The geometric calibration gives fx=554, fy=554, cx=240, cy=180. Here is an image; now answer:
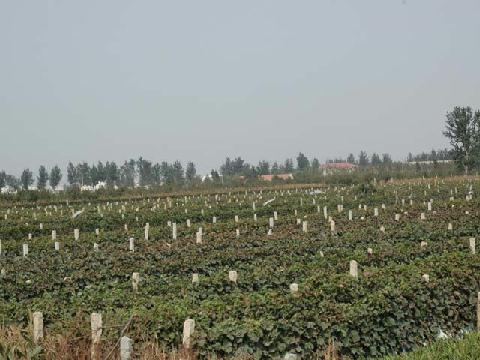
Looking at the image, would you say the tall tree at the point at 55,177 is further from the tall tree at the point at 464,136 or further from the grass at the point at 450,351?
the grass at the point at 450,351

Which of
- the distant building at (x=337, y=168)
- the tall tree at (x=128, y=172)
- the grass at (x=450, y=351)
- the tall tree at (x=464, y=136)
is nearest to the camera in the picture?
the grass at (x=450, y=351)

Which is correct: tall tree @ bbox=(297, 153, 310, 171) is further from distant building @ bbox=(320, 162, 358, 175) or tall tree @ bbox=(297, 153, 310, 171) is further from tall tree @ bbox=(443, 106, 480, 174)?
tall tree @ bbox=(443, 106, 480, 174)

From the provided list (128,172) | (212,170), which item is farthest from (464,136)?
(128,172)

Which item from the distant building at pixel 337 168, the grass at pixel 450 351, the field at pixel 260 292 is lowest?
the grass at pixel 450 351

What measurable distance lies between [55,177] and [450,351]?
431 feet

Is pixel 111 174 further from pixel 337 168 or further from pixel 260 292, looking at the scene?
pixel 260 292

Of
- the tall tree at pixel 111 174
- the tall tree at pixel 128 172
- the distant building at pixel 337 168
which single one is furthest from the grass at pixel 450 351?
the tall tree at pixel 128 172

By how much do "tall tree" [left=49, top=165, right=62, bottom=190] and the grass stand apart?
13008cm

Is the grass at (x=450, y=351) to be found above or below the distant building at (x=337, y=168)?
below

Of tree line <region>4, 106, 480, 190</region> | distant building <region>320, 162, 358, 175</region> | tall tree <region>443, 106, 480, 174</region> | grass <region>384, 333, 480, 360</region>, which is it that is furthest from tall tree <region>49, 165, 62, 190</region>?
grass <region>384, 333, 480, 360</region>

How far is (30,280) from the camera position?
12422 mm

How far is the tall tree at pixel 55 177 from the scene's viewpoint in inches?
5094

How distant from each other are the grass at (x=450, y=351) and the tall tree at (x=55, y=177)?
427 feet

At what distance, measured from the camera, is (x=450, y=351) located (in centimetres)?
684
